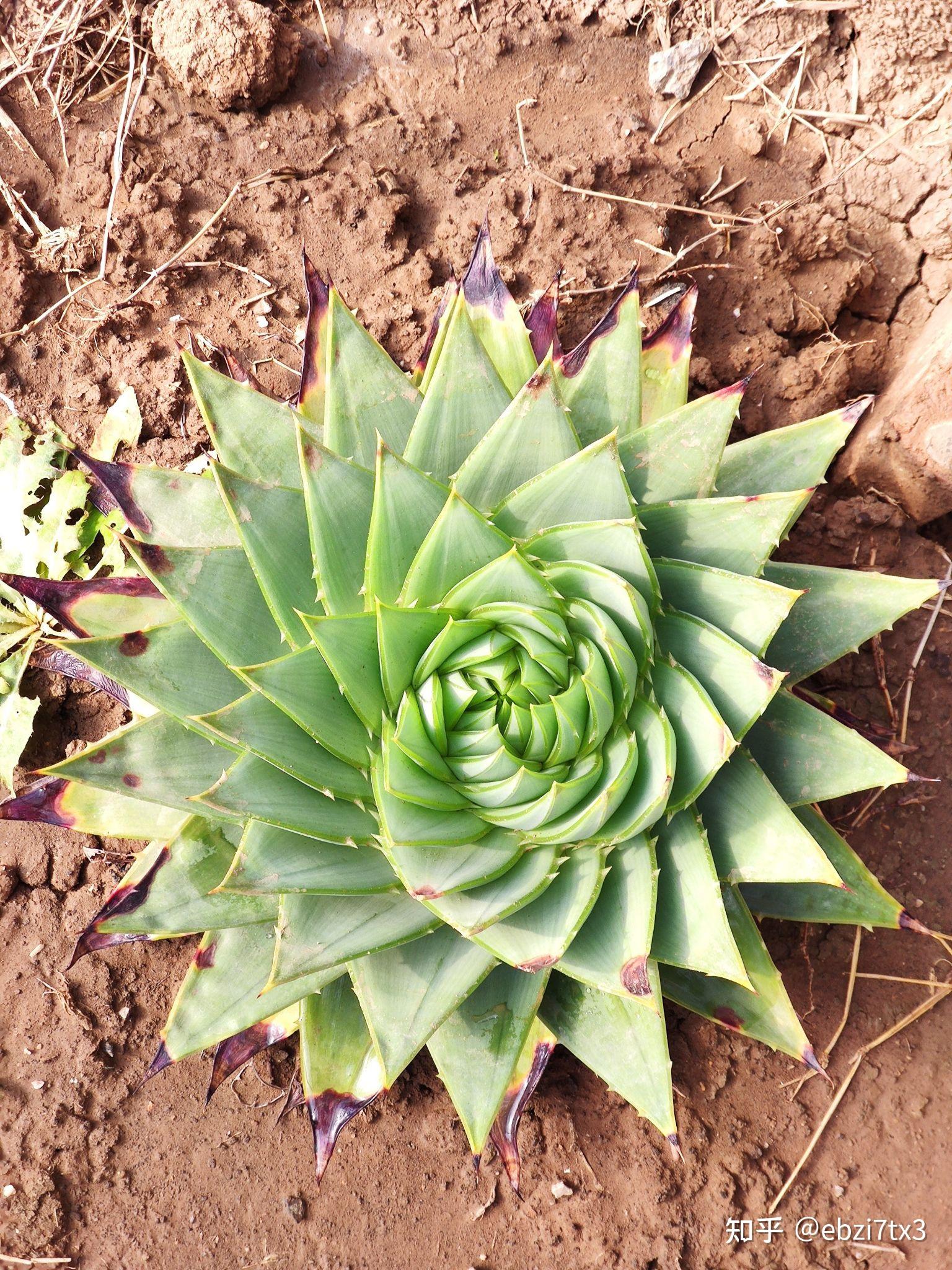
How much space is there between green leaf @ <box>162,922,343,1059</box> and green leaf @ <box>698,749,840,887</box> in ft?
2.78

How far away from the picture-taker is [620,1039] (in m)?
1.94

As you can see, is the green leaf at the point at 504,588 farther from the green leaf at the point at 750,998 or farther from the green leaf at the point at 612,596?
→ the green leaf at the point at 750,998

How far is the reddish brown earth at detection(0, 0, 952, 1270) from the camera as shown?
2.57 metres

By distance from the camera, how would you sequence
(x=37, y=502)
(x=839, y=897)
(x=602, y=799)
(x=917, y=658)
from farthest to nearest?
1. (x=37, y=502)
2. (x=917, y=658)
3. (x=839, y=897)
4. (x=602, y=799)

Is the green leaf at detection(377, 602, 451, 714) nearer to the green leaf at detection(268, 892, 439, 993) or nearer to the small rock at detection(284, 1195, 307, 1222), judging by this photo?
the green leaf at detection(268, 892, 439, 993)

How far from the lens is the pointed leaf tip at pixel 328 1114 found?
6.68 ft

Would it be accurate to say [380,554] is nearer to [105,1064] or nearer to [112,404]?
[112,404]

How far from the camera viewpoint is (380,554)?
178cm

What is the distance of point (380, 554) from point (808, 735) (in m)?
0.97

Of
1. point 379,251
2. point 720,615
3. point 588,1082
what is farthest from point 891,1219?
point 379,251

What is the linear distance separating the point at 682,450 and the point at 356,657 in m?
0.82

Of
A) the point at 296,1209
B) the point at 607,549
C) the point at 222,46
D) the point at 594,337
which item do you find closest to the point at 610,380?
the point at 594,337

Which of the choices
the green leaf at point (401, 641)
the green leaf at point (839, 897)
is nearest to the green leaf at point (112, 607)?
the green leaf at point (401, 641)

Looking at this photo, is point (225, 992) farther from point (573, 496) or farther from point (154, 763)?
point (573, 496)
